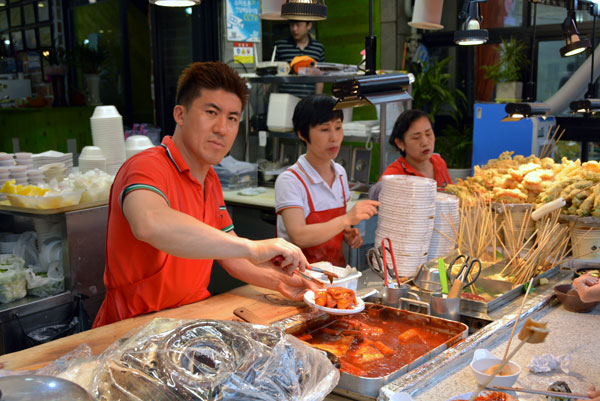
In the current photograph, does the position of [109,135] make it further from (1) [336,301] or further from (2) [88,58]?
(2) [88,58]

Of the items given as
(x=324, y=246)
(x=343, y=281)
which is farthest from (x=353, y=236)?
(x=343, y=281)

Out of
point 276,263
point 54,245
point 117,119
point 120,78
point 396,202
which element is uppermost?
point 120,78

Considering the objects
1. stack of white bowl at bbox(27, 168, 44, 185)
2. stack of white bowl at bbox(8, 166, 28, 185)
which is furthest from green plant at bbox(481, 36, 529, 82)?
stack of white bowl at bbox(8, 166, 28, 185)

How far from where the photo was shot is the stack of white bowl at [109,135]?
4.36m

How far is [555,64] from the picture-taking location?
7090 mm

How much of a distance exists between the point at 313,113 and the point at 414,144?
0.98 m

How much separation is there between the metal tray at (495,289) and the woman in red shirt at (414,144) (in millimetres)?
1267

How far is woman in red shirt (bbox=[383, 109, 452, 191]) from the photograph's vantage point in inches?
151

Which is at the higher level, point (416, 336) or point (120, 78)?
point (120, 78)

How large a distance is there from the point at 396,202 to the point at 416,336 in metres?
0.82

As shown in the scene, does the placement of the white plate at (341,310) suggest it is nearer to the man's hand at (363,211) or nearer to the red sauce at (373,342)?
the red sauce at (373,342)

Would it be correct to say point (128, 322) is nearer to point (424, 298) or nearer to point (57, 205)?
point (424, 298)

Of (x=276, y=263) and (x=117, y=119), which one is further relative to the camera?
(x=117, y=119)

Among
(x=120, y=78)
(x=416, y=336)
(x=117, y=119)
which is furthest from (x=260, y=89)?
(x=416, y=336)
